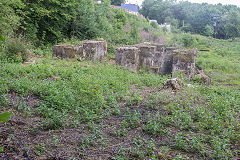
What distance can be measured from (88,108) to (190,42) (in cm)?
1782

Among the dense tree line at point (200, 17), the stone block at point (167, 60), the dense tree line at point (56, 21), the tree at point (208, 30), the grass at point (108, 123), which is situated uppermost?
the dense tree line at point (200, 17)

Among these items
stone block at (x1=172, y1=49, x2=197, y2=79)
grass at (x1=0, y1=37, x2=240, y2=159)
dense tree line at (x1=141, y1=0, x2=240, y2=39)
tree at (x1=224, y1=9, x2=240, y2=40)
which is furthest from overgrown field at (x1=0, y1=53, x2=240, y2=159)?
dense tree line at (x1=141, y1=0, x2=240, y2=39)

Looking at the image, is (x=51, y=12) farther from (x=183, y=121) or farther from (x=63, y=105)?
(x=183, y=121)

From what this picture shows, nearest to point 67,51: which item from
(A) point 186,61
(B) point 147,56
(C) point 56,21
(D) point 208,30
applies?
(B) point 147,56

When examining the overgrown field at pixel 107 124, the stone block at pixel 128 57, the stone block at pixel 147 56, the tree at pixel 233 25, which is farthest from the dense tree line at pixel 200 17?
the overgrown field at pixel 107 124

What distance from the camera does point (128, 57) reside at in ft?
33.4

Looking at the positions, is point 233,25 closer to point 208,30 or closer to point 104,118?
point 208,30

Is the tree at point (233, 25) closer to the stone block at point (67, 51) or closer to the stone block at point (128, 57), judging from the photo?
the stone block at point (128, 57)

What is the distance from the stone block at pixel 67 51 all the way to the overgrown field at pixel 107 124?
12.7 feet

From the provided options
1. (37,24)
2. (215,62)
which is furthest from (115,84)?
(215,62)

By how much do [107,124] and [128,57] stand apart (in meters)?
6.41

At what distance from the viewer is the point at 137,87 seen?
282 inches

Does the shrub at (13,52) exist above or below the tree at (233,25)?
below

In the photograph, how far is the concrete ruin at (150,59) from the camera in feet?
33.2
